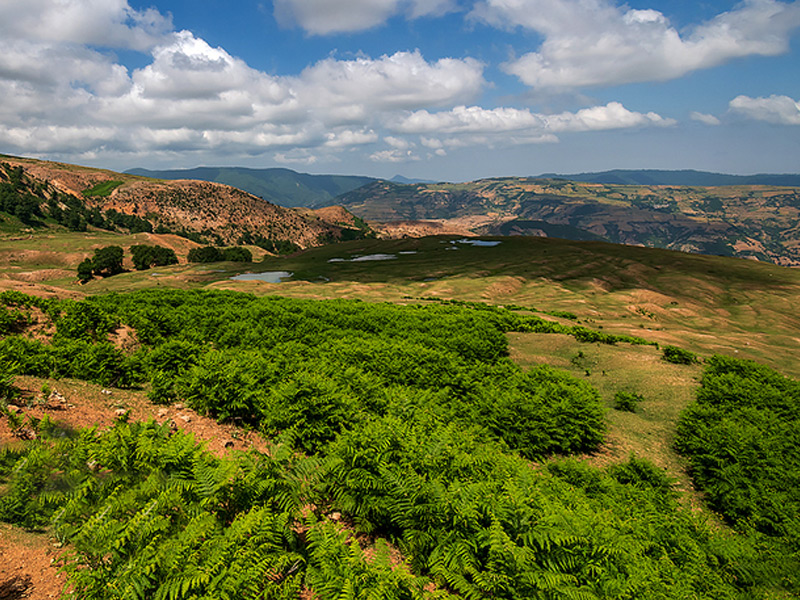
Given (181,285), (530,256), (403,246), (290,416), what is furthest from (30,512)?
(403,246)

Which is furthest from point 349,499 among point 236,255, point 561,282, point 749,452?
point 236,255

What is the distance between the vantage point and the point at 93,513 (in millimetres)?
6230

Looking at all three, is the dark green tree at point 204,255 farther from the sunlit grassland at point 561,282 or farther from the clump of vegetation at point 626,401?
the clump of vegetation at point 626,401

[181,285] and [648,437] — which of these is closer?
[648,437]

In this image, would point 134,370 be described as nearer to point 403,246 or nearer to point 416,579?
point 416,579

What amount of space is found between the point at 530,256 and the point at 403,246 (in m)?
35.8

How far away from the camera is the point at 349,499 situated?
26.0 ft

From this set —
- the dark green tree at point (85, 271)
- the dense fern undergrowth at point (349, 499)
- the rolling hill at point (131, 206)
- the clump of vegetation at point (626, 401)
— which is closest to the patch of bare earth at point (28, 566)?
the dense fern undergrowth at point (349, 499)

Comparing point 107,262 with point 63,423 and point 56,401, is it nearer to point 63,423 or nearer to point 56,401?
point 56,401

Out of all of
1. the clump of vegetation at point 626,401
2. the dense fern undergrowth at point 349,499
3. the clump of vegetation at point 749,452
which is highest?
the dense fern undergrowth at point 349,499

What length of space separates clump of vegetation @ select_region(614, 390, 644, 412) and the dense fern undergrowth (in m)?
3.15

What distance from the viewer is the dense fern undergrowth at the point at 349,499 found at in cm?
566

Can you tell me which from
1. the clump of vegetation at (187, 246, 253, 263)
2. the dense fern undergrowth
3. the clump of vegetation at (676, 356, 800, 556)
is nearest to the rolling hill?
the clump of vegetation at (187, 246, 253, 263)

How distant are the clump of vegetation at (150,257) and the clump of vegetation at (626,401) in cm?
10472
